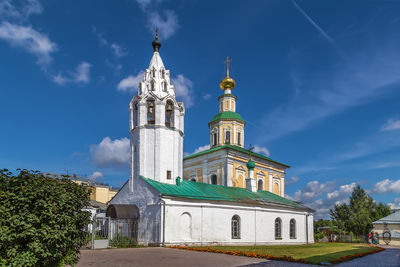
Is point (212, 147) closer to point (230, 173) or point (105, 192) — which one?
point (230, 173)

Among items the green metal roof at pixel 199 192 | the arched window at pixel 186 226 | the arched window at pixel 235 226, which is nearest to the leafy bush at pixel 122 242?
the arched window at pixel 186 226

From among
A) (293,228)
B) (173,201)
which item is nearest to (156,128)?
(173,201)

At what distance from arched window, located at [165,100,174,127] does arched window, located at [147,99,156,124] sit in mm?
956

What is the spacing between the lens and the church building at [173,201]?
20.2 metres

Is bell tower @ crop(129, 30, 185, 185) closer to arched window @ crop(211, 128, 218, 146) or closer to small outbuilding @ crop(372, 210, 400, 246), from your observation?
arched window @ crop(211, 128, 218, 146)

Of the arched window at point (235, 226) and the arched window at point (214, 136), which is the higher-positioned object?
the arched window at point (214, 136)

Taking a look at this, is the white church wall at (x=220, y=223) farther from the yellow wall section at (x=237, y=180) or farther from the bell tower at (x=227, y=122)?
the bell tower at (x=227, y=122)

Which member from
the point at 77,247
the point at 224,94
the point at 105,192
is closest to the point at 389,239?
the point at 224,94

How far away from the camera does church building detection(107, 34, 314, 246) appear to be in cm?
2020

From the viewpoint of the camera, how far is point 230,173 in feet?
104

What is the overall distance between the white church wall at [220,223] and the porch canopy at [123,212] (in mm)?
2361

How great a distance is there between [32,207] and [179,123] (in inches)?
687

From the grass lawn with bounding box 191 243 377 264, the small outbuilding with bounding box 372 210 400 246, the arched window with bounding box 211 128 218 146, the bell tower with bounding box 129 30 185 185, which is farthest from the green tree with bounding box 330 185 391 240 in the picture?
the bell tower with bounding box 129 30 185 185

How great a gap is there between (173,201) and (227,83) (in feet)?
63.6
